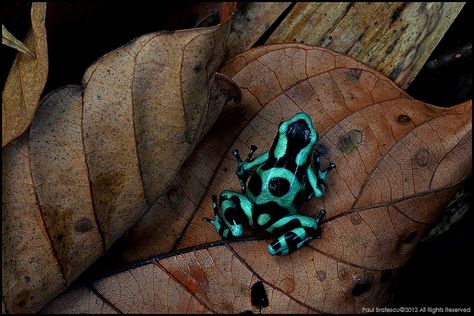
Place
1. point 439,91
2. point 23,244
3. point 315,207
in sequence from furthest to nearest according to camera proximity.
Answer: point 439,91 < point 315,207 < point 23,244

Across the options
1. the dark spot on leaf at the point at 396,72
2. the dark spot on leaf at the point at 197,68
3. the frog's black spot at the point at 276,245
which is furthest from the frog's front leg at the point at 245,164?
the dark spot on leaf at the point at 396,72

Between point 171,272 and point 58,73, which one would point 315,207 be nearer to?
point 171,272

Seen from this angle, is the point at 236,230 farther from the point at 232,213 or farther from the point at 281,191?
the point at 281,191

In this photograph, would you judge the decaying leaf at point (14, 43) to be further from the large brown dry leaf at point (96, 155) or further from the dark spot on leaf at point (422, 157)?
the dark spot on leaf at point (422, 157)

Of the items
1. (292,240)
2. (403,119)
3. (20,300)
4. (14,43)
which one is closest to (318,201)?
(292,240)

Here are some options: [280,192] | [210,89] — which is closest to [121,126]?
[210,89]

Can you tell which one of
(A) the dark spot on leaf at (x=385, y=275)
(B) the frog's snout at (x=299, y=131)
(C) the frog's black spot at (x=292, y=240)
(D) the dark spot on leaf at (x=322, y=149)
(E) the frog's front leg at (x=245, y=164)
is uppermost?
(B) the frog's snout at (x=299, y=131)
